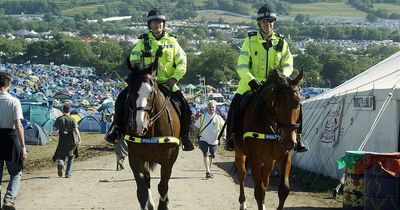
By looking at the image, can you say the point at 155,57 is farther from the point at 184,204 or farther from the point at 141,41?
the point at 184,204

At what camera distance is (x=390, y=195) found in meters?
12.4

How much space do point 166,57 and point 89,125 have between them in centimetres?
4104

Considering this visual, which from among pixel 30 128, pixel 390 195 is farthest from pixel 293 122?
pixel 30 128

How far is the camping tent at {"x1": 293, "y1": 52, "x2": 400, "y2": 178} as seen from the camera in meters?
16.1

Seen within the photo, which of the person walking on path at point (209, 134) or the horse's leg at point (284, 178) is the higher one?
the horse's leg at point (284, 178)

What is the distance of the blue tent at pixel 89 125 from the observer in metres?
52.4

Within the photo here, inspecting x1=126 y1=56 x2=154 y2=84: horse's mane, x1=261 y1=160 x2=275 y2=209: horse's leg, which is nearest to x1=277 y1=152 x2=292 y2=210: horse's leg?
x1=261 y1=160 x2=275 y2=209: horse's leg

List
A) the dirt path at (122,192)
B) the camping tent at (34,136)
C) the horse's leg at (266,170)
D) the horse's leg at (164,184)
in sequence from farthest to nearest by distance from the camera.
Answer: the camping tent at (34,136) → the dirt path at (122,192) → the horse's leg at (164,184) → the horse's leg at (266,170)

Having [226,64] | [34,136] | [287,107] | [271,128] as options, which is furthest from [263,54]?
[226,64]

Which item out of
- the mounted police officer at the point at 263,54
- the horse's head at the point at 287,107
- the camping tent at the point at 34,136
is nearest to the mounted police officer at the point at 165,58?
the mounted police officer at the point at 263,54

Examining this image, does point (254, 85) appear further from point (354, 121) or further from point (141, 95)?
point (354, 121)

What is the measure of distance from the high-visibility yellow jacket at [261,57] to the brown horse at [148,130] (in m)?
1.41

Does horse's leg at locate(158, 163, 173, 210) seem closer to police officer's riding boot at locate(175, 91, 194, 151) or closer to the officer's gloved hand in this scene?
police officer's riding boot at locate(175, 91, 194, 151)

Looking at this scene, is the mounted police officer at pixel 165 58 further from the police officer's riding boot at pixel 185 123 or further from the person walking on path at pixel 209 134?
the person walking on path at pixel 209 134
